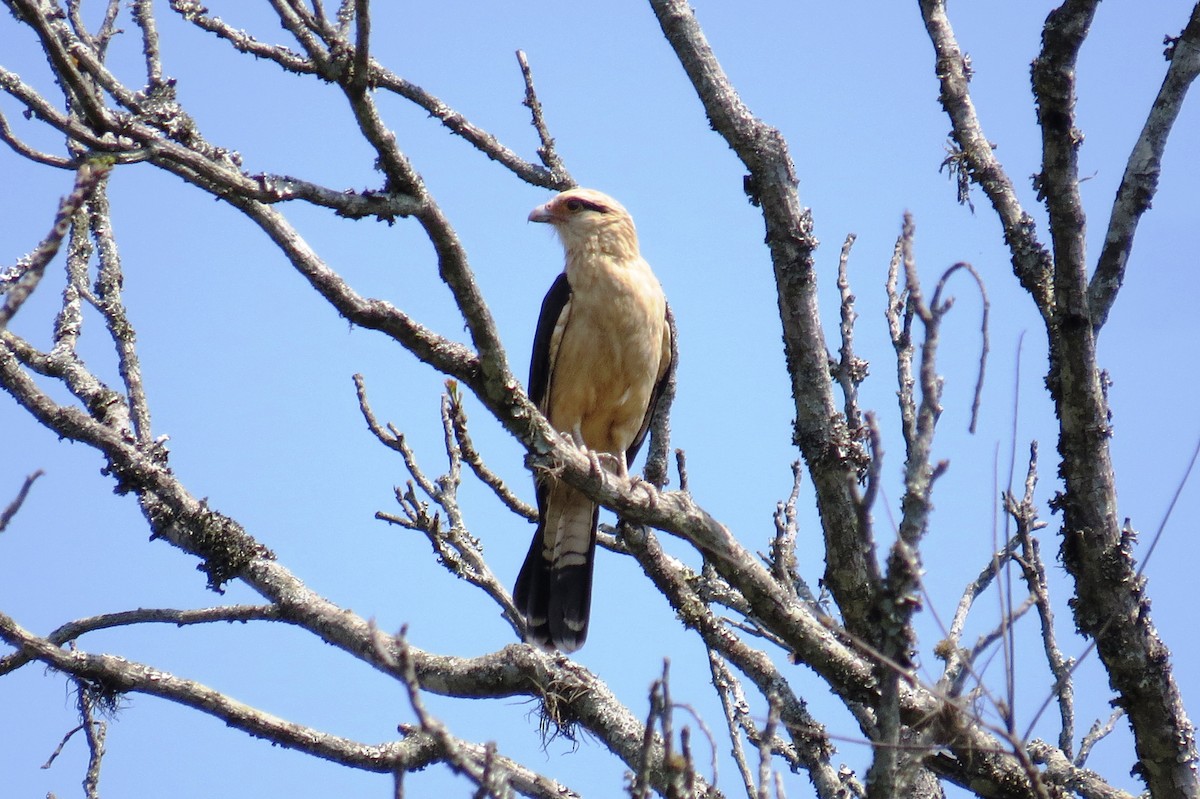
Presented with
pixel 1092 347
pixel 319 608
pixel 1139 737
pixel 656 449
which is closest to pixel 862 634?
pixel 1139 737

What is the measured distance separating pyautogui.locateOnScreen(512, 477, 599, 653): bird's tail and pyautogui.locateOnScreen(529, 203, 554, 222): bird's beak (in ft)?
5.30

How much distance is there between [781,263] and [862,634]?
1378 millimetres

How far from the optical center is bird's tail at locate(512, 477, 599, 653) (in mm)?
6414

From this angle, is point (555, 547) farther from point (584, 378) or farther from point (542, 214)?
point (542, 214)

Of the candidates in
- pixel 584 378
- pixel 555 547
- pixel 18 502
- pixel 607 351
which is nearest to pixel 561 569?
pixel 555 547

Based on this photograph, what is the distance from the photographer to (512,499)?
18.0 feet

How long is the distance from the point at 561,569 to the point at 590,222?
202 centimetres

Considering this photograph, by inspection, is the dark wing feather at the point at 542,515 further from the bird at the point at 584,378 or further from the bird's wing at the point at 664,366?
the bird's wing at the point at 664,366

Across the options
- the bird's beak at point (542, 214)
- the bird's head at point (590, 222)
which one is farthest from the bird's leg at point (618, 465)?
the bird's beak at point (542, 214)

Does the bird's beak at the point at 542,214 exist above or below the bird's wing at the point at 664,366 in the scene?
above

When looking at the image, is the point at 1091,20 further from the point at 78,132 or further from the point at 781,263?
the point at 78,132

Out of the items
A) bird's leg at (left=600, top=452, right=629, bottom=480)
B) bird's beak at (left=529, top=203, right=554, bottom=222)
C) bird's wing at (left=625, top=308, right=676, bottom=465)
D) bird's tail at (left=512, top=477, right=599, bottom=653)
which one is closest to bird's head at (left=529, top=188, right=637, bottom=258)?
bird's beak at (left=529, top=203, right=554, bottom=222)

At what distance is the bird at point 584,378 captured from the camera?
6.39 metres

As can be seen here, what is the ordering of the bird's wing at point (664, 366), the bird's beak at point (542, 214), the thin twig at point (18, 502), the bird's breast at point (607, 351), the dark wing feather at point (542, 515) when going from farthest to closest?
1. the bird's beak at point (542, 214)
2. the bird's wing at point (664, 366)
3. the dark wing feather at point (542, 515)
4. the bird's breast at point (607, 351)
5. the thin twig at point (18, 502)
